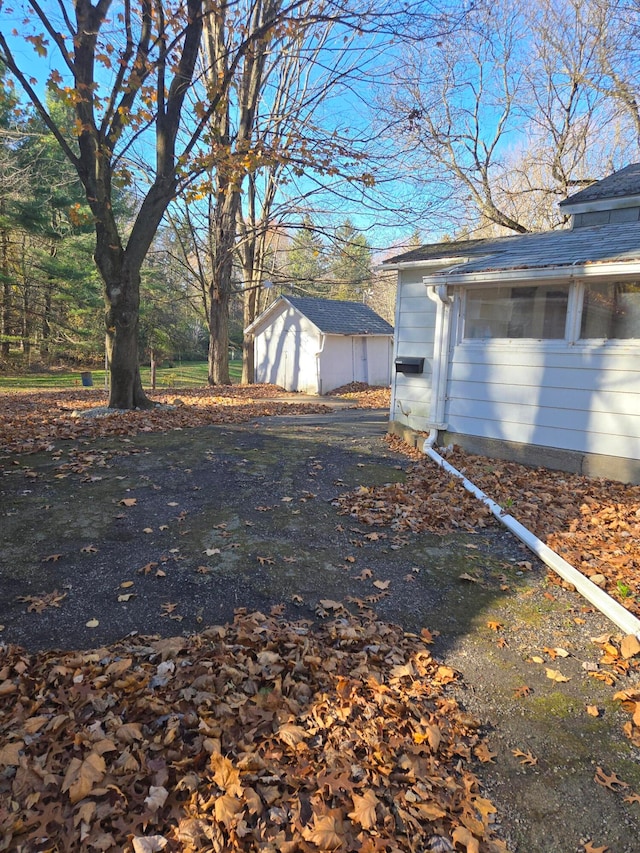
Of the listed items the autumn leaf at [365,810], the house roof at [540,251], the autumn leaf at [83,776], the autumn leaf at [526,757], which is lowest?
the autumn leaf at [526,757]

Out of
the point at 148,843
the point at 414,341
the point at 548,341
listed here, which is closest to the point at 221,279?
the point at 414,341

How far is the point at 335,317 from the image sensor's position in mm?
21891

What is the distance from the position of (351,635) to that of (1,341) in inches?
1107

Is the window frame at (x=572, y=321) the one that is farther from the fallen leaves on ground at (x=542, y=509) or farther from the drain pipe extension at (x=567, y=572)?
the drain pipe extension at (x=567, y=572)

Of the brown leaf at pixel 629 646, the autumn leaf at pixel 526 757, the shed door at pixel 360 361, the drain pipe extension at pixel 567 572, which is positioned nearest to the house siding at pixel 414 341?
the drain pipe extension at pixel 567 572

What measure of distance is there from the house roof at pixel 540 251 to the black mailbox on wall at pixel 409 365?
1.69 metres

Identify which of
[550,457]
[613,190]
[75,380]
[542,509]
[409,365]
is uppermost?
[613,190]

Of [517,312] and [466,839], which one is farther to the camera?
→ [517,312]

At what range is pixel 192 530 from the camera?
4.59 meters

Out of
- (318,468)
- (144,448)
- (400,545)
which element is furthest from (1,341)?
(400,545)

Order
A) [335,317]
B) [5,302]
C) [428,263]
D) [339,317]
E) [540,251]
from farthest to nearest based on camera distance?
[5,302] < [339,317] < [335,317] < [428,263] < [540,251]

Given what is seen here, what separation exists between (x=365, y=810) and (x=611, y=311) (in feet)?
20.5

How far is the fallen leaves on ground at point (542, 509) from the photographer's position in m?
4.06

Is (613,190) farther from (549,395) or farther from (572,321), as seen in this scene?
(549,395)
